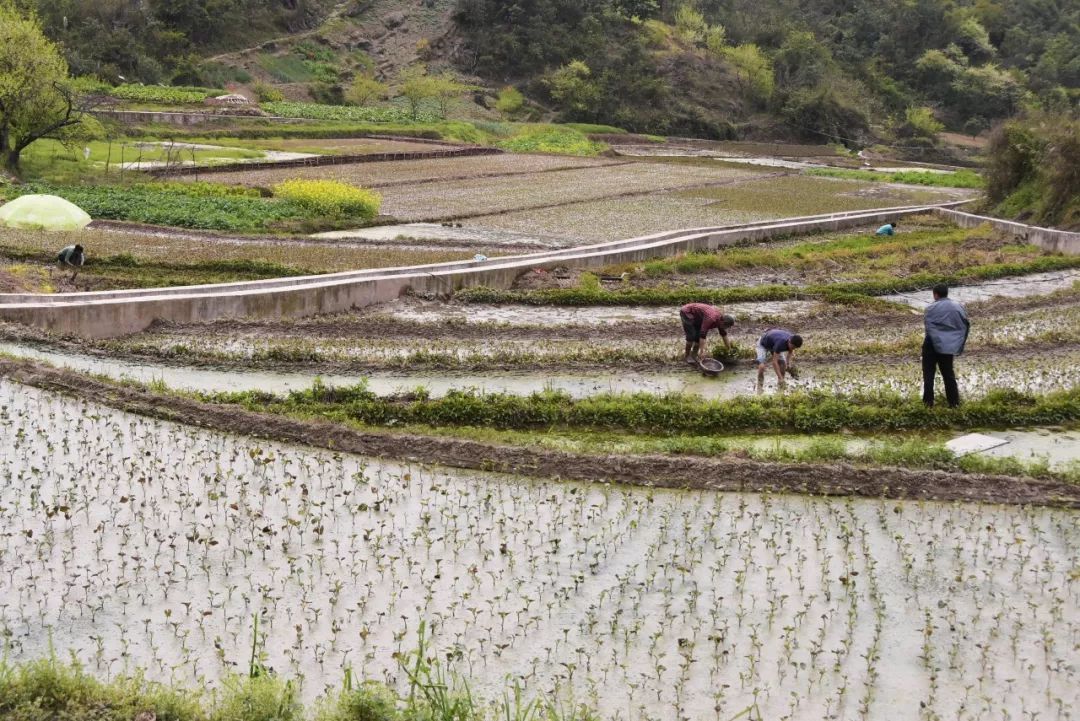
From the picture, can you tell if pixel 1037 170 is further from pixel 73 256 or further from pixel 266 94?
pixel 266 94

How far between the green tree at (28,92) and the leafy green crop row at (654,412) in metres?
17.5

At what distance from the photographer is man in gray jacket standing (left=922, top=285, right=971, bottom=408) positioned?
10.8 meters

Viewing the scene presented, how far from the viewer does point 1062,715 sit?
585 cm

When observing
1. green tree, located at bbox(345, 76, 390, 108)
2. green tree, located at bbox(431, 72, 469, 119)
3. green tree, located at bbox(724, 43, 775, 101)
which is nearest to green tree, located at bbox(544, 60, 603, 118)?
green tree, located at bbox(431, 72, 469, 119)

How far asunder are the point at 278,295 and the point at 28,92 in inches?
557

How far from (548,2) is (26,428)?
191 feet

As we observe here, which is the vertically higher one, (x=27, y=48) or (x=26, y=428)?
(x=27, y=48)

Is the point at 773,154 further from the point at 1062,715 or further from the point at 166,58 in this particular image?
the point at 1062,715

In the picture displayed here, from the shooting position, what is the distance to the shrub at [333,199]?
23.4 metres

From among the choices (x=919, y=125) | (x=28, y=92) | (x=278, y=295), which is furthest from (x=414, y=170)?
(x=919, y=125)

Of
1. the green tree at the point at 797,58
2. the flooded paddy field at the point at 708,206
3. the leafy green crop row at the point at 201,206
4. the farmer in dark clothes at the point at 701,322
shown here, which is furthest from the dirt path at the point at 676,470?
the green tree at the point at 797,58

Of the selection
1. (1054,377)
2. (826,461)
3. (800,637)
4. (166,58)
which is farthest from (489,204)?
(166,58)

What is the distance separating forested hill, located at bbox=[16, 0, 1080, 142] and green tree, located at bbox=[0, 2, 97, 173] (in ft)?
81.9

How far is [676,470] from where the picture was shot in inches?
367
